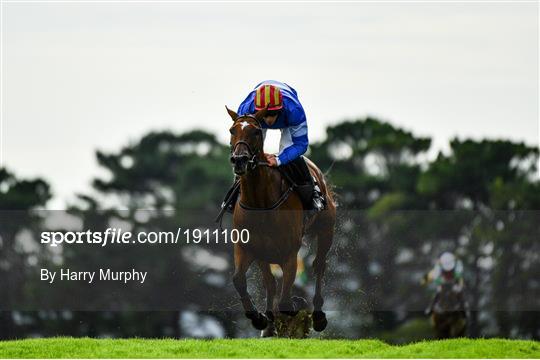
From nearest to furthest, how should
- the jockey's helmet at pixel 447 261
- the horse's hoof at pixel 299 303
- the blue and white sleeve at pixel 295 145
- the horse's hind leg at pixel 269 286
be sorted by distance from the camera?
→ the blue and white sleeve at pixel 295 145
the horse's hind leg at pixel 269 286
the horse's hoof at pixel 299 303
the jockey's helmet at pixel 447 261

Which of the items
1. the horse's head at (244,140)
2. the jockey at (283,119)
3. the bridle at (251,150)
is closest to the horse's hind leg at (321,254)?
the jockey at (283,119)

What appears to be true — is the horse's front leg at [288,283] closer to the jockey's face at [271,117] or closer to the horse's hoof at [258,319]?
the horse's hoof at [258,319]

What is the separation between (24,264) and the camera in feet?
73.6

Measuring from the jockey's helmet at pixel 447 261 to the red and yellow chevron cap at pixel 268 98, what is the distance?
36.3ft

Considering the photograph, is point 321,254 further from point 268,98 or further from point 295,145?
point 268,98

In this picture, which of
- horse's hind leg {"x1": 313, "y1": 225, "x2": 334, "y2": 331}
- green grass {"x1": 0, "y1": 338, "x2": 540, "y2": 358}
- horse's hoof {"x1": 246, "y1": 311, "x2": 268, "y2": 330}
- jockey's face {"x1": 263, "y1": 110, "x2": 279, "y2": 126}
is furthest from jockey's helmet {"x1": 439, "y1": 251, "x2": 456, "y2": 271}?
jockey's face {"x1": 263, "y1": 110, "x2": 279, "y2": 126}

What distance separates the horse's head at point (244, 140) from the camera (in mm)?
14789

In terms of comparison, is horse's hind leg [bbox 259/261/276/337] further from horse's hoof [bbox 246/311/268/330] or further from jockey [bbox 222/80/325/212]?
jockey [bbox 222/80/325/212]

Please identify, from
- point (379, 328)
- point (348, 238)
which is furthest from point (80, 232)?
point (379, 328)

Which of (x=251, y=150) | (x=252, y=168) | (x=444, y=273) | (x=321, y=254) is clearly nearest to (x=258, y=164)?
(x=252, y=168)

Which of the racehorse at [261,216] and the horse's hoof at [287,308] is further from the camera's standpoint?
the horse's hoof at [287,308]

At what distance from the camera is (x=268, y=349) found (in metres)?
17.5

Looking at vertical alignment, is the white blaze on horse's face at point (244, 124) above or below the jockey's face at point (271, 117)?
below

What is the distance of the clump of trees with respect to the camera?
18125 millimetres
